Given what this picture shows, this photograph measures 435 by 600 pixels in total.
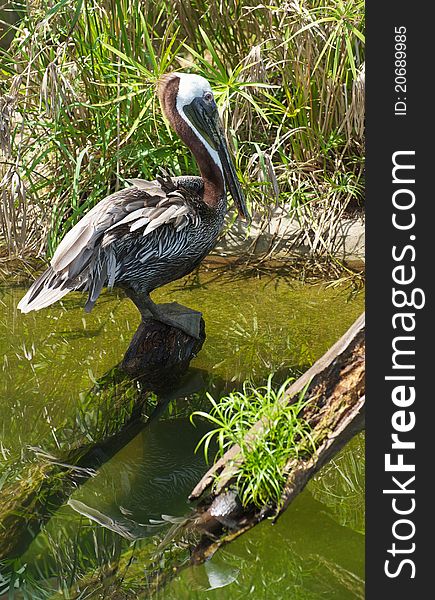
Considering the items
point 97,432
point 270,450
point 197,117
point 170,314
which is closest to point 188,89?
point 197,117

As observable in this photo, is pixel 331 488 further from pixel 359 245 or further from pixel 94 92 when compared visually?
pixel 94 92

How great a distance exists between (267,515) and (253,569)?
214 millimetres

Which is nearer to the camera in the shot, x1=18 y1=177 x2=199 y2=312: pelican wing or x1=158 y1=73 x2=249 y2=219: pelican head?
x1=18 y1=177 x2=199 y2=312: pelican wing

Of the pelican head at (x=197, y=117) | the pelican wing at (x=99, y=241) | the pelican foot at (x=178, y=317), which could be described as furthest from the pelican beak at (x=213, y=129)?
the pelican foot at (x=178, y=317)

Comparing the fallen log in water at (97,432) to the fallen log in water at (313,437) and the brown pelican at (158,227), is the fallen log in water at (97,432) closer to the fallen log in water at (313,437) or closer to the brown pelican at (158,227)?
the brown pelican at (158,227)

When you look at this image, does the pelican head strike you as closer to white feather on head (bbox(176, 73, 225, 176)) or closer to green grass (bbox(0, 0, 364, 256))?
white feather on head (bbox(176, 73, 225, 176))

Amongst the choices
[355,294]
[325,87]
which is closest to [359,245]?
[355,294]

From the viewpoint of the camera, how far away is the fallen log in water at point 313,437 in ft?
10.6

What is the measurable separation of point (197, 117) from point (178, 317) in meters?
0.98

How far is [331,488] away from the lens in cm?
362

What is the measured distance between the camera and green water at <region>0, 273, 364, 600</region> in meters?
3.15

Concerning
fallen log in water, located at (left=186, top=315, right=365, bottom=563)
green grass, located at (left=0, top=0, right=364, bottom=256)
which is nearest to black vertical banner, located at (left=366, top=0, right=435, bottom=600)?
fallen log in water, located at (left=186, top=315, right=365, bottom=563)

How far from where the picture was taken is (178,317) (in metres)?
4.46

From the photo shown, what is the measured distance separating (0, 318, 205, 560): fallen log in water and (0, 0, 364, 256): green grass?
119 cm
